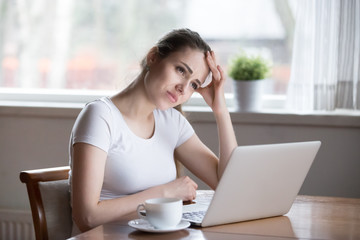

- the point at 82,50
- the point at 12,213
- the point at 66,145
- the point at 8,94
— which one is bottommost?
the point at 12,213

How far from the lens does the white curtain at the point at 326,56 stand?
8.83 feet

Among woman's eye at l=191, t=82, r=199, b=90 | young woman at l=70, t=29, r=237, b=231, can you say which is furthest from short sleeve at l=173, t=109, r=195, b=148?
woman's eye at l=191, t=82, r=199, b=90

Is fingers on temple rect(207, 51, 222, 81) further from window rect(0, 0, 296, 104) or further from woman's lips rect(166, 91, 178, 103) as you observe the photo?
window rect(0, 0, 296, 104)

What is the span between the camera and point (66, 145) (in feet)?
9.86

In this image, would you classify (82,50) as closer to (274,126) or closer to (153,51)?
(274,126)

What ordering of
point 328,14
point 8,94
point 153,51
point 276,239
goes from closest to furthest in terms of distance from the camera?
point 276,239 → point 153,51 → point 328,14 → point 8,94

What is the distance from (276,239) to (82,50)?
2146 mm

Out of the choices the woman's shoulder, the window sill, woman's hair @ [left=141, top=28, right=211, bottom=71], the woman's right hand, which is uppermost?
woman's hair @ [left=141, top=28, right=211, bottom=71]

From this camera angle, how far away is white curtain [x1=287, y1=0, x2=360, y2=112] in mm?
2691

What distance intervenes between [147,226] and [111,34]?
6.46 feet

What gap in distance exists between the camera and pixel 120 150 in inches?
72.7

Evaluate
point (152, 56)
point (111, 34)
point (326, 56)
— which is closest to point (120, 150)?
point (152, 56)

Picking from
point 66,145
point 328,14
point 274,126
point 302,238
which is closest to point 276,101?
point 274,126

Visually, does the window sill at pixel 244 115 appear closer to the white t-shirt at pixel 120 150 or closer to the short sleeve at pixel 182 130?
the short sleeve at pixel 182 130
